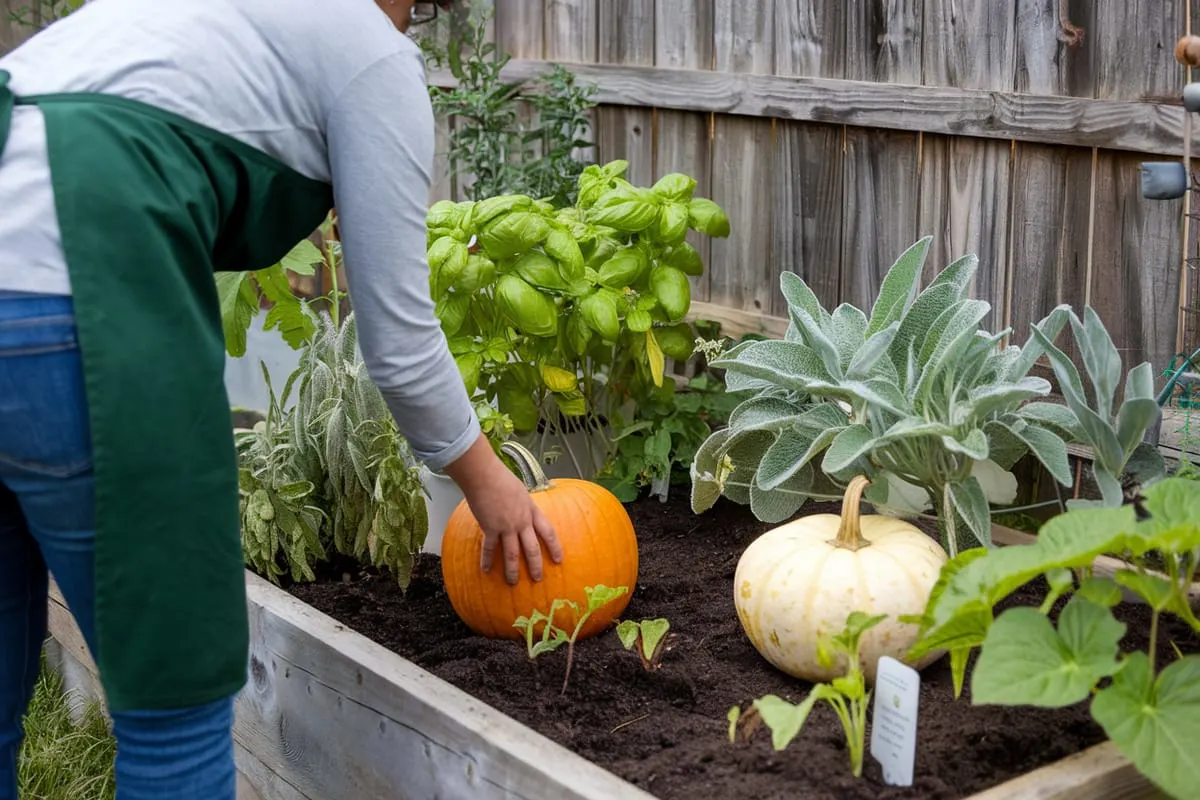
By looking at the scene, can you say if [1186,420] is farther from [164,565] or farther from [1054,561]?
[164,565]

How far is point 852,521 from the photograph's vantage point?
6.72ft

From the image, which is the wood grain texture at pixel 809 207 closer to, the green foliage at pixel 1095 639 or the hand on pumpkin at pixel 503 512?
the hand on pumpkin at pixel 503 512

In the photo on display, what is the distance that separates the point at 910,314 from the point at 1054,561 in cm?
81

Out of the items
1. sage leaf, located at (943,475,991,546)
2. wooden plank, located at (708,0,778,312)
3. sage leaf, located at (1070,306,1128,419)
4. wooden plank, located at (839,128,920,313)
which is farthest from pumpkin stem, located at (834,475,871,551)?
wooden plank, located at (708,0,778,312)

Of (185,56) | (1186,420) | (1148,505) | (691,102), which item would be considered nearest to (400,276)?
(185,56)

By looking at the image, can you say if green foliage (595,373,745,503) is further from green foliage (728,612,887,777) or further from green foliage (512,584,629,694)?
green foliage (728,612,887,777)

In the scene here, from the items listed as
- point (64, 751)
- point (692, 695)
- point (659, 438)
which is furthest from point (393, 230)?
point (64, 751)

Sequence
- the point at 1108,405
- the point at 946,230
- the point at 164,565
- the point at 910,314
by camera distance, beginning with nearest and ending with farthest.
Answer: the point at 164,565, the point at 1108,405, the point at 910,314, the point at 946,230

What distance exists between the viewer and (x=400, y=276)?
1600mm

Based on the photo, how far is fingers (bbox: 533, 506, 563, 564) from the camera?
6.71 feet

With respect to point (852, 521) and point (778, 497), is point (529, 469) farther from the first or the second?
point (852, 521)

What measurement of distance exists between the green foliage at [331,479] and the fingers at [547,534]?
0.47 meters

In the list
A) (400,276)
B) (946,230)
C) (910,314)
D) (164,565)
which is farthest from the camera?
(946,230)

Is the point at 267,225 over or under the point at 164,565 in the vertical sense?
over
